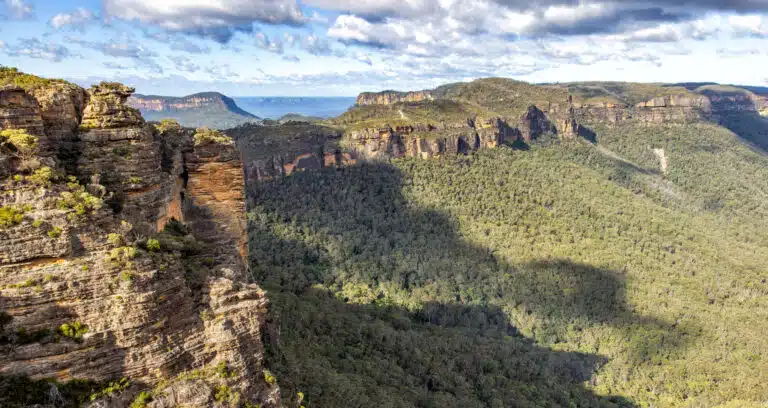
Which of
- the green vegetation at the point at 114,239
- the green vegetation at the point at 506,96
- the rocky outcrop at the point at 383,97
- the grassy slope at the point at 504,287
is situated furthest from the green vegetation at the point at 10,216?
the rocky outcrop at the point at 383,97

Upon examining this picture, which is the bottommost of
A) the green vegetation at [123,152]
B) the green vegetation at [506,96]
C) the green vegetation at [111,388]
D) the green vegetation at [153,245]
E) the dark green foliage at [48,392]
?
the green vegetation at [111,388]

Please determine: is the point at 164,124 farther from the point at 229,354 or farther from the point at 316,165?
the point at 316,165

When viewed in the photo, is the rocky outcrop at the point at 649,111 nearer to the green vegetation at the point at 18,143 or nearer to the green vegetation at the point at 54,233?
the green vegetation at the point at 18,143

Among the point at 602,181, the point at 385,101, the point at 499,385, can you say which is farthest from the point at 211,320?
the point at 385,101

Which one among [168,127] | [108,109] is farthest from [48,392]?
[168,127]

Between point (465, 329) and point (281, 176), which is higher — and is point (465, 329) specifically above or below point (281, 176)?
below

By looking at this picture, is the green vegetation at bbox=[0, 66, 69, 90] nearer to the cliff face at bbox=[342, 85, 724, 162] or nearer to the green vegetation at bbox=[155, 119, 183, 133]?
the green vegetation at bbox=[155, 119, 183, 133]

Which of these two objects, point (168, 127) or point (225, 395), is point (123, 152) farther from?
point (225, 395)
